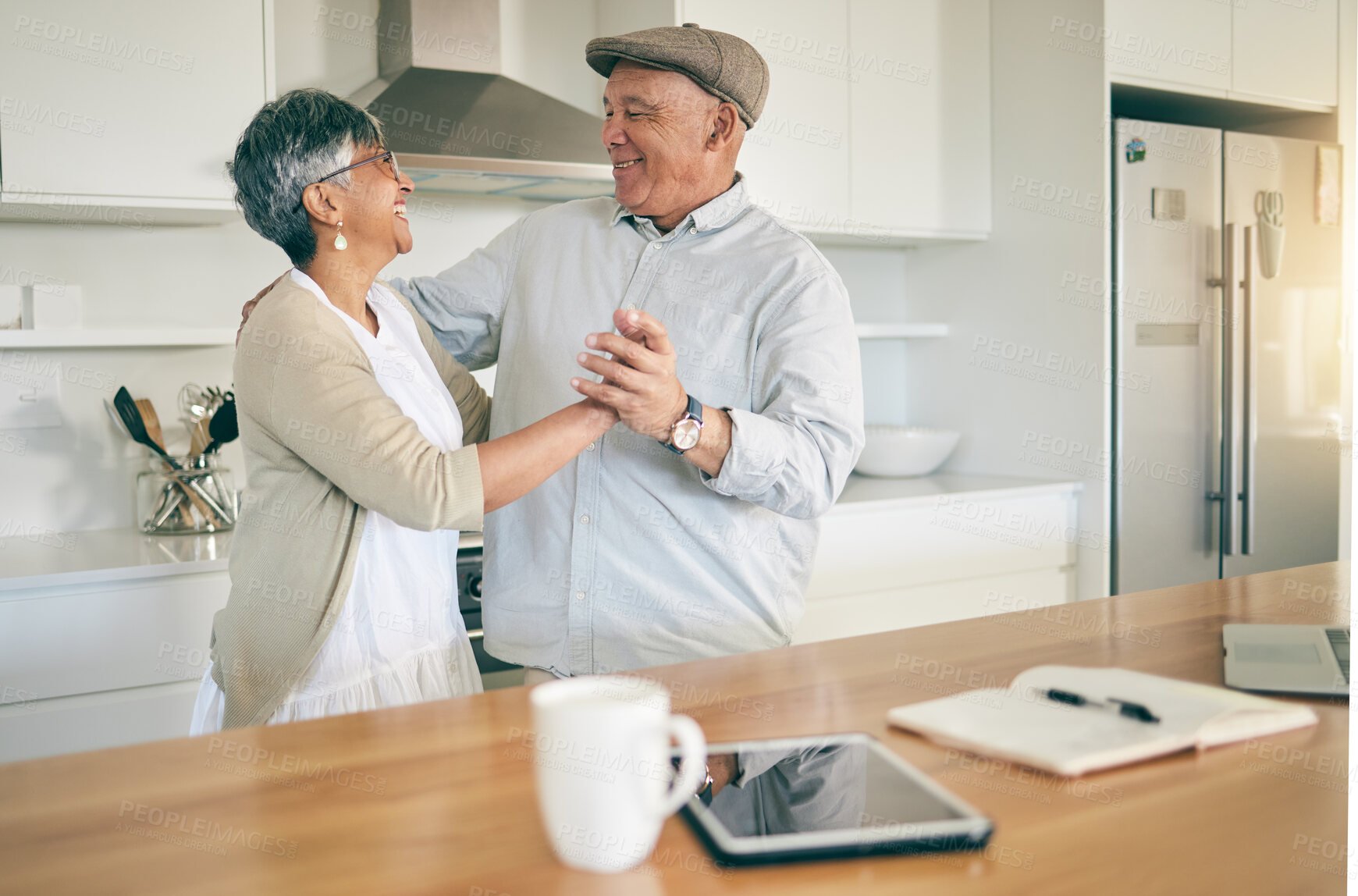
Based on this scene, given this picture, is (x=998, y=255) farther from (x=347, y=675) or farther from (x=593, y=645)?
(x=347, y=675)

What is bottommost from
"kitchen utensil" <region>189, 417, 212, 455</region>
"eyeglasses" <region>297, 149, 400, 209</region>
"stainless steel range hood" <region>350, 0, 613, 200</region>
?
"kitchen utensil" <region>189, 417, 212, 455</region>

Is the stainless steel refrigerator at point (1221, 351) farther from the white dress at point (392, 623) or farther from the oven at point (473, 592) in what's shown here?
the white dress at point (392, 623)

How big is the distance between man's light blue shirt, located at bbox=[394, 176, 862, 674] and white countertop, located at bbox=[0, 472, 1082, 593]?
180mm

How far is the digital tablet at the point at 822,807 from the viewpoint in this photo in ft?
2.21

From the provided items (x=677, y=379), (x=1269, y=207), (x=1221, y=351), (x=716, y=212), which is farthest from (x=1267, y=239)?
(x=677, y=379)

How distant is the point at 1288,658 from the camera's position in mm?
1064

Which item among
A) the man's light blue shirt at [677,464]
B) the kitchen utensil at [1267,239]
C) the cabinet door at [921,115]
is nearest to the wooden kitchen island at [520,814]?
the man's light blue shirt at [677,464]

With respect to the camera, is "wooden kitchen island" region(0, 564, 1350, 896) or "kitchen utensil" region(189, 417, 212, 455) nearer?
"wooden kitchen island" region(0, 564, 1350, 896)

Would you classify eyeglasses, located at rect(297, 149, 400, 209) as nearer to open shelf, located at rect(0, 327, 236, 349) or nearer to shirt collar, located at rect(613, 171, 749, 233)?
shirt collar, located at rect(613, 171, 749, 233)

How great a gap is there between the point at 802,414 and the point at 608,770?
90 cm

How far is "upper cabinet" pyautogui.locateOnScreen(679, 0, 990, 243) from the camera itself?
9.55ft

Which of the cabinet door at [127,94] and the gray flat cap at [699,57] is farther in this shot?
the cabinet door at [127,94]

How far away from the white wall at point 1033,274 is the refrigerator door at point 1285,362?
1.58 feet

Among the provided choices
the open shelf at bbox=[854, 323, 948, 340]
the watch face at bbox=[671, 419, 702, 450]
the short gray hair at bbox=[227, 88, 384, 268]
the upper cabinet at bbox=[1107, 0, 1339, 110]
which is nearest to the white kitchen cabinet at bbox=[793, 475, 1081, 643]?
the open shelf at bbox=[854, 323, 948, 340]
